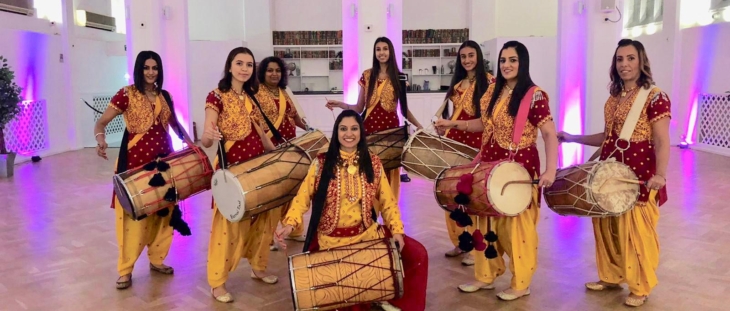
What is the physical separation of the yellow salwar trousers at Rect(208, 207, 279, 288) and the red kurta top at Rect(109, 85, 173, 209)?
22.8 inches

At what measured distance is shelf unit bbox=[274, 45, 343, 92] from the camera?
46.9 feet

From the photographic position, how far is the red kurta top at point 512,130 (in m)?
3.05

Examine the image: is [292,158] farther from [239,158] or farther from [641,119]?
[641,119]

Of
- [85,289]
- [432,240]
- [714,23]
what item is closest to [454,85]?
[432,240]

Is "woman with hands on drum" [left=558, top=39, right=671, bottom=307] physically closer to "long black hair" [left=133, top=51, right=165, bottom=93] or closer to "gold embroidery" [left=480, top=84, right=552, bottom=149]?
"gold embroidery" [left=480, top=84, right=552, bottom=149]

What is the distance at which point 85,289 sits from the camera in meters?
3.62

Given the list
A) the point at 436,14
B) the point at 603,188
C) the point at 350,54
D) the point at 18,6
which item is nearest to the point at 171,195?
the point at 603,188

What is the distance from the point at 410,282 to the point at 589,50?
193 inches

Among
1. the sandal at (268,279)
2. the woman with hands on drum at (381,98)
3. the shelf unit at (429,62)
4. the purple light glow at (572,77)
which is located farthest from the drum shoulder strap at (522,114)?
the shelf unit at (429,62)

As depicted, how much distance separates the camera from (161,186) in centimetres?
326

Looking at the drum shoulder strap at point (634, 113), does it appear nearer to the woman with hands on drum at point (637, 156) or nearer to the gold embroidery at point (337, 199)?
the woman with hands on drum at point (637, 156)

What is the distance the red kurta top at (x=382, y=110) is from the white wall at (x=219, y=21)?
34.5 feet

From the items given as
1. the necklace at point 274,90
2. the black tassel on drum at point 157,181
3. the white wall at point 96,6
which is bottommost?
the black tassel on drum at point 157,181

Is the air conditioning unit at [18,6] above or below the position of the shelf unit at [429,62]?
above
